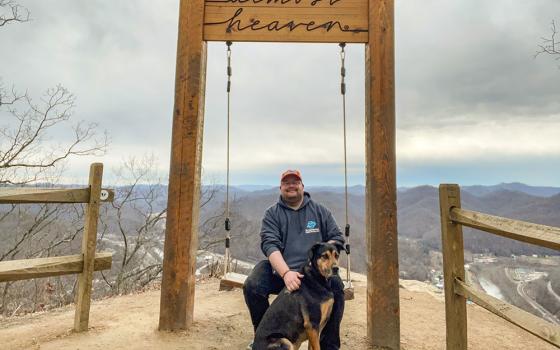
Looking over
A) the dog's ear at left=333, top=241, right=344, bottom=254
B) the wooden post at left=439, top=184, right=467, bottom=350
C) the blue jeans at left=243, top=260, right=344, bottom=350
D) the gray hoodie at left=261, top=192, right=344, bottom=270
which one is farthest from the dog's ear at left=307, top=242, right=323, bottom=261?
the wooden post at left=439, top=184, right=467, bottom=350

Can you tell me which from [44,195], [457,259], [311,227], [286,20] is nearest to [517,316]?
[457,259]

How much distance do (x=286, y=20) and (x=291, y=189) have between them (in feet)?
6.74

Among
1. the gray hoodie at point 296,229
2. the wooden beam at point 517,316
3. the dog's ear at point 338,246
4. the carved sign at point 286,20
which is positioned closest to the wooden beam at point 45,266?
the gray hoodie at point 296,229

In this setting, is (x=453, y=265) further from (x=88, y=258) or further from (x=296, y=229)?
(x=88, y=258)

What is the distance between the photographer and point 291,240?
327 cm

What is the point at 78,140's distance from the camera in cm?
1360

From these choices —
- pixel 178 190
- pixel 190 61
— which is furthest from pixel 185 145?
pixel 190 61

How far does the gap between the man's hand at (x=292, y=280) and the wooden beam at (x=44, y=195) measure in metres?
2.58

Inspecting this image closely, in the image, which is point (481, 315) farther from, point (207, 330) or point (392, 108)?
point (207, 330)

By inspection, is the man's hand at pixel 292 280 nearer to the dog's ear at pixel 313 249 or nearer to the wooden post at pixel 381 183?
the dog's ear at pixel 313 249

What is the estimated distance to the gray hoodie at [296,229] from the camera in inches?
126

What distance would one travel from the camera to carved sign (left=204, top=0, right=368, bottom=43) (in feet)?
13.2

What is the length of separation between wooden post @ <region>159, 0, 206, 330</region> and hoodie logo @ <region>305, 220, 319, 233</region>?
4.51ft

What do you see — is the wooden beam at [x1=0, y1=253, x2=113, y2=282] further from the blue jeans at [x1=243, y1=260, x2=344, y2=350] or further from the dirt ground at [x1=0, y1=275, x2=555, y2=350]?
the blue jeans at [x1=243, y1=260, x2=344, y2=350]
